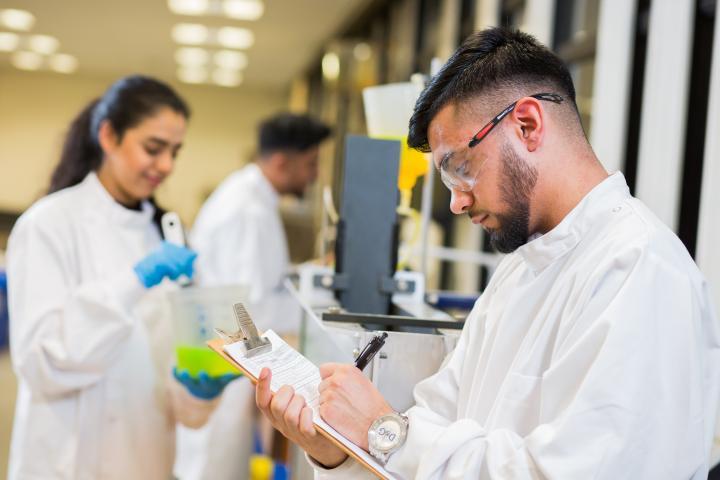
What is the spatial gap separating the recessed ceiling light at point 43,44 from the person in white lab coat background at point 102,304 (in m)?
Result: 8.25

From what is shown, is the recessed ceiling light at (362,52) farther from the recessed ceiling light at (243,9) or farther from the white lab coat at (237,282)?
the white lab coat at (237,282)

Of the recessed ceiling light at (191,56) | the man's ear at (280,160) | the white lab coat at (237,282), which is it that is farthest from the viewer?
the recessed ceiling light at (191,56)

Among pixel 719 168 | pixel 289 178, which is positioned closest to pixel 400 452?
pixel 719 168

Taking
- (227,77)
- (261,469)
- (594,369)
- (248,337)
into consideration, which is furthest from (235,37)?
(594,369)

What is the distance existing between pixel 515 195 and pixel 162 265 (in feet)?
3.43

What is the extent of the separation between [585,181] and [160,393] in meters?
1.35

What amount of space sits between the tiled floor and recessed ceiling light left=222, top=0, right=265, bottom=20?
3.69 meters

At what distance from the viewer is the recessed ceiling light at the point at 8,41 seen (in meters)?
9.47

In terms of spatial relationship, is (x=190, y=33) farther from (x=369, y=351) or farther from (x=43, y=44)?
(x=369, y=351)

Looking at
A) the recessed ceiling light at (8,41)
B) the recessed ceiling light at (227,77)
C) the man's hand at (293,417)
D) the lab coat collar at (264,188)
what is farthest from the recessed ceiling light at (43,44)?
the man's hand at (293,417)

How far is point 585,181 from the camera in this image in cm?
113

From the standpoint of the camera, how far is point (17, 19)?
334 inches

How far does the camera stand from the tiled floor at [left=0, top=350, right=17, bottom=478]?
3.53 metres

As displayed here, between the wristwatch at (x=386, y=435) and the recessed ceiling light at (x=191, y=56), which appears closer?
the wristwatch at (x=386, y=435)
